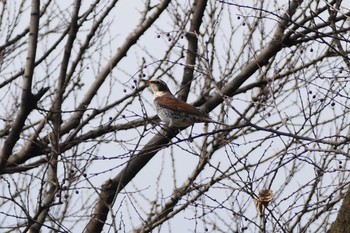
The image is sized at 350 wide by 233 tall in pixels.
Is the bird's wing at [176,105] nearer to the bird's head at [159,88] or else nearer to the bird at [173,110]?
the bird at [173,110]

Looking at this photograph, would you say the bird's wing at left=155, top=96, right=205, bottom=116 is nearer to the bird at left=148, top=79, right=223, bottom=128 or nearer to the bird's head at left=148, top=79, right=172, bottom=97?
the bird at left=148, top=79, right=223, bottom=128

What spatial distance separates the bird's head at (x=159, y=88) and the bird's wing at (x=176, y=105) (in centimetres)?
17

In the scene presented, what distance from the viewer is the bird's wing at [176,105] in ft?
23.4

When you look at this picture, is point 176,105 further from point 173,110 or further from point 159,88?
point 159,88

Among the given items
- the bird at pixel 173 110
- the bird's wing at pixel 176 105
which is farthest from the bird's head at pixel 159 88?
the bird's wing at pixel 176 105

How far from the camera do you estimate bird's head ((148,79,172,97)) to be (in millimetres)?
7973

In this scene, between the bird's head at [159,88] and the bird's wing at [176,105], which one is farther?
the bird's head at [159,88]

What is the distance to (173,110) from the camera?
7.28m

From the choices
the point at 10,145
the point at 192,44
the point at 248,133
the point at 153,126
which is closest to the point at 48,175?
the point at 10,145

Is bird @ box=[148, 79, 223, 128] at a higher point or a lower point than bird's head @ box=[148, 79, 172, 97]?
lower

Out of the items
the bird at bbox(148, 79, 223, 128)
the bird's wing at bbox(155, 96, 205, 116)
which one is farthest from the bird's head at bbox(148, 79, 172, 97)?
the bird's wing at bbox(155, 96, 205, 116)

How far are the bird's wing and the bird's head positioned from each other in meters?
0.17

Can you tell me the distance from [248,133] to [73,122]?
216cm

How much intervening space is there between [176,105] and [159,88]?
802 millimetres
